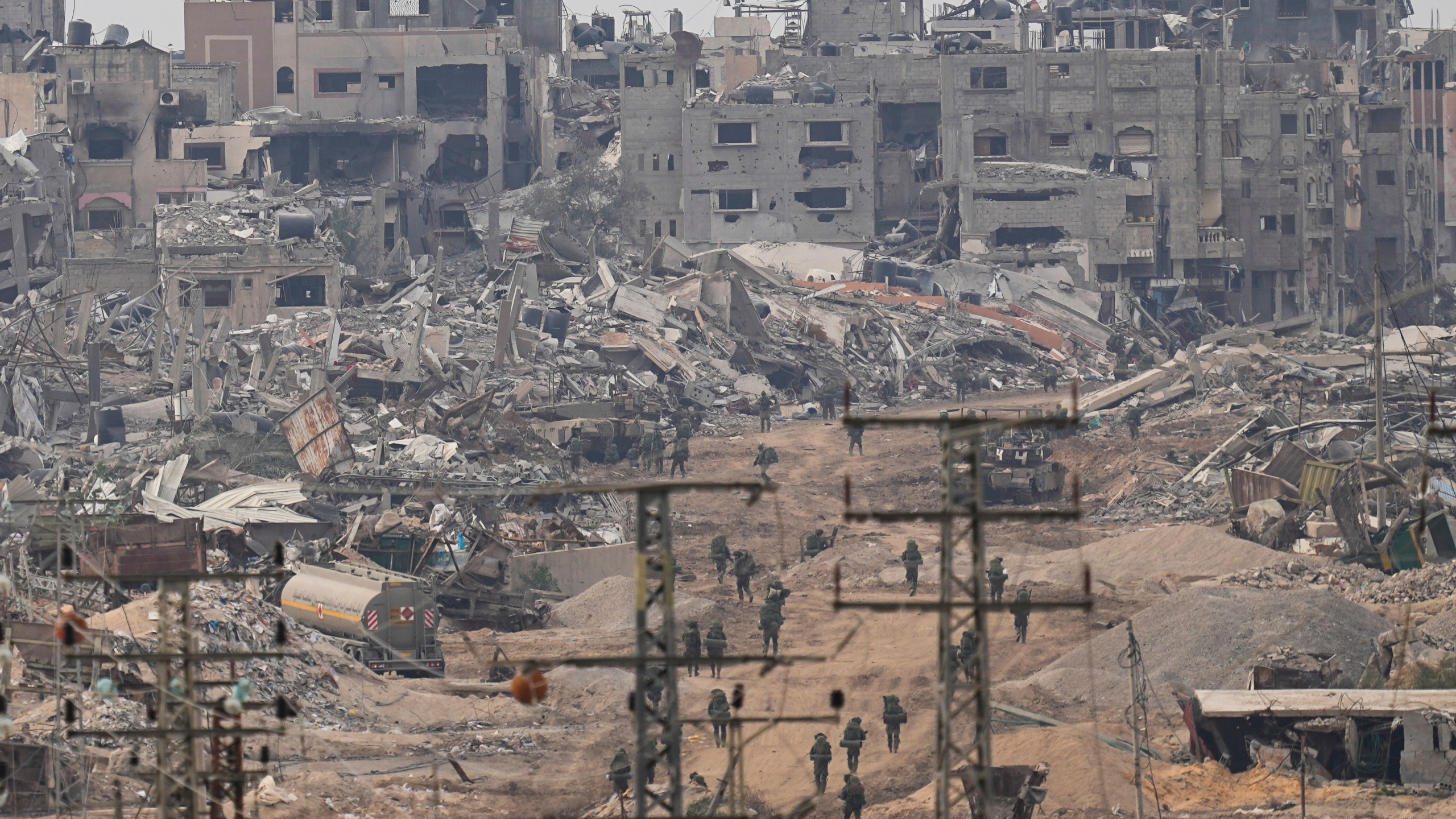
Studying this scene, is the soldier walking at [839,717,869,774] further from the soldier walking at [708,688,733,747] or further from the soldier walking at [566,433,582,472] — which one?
the soldier walking at [566,433,582,472]

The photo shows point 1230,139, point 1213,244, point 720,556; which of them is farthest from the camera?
point 1230,139

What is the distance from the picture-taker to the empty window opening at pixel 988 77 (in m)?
72.6

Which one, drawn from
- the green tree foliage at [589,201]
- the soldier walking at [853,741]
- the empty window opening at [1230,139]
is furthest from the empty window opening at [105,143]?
the soldier walking at [853,741]

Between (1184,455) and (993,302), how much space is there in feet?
69.3

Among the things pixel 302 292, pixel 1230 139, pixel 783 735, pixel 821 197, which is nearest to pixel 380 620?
pixel 783 735

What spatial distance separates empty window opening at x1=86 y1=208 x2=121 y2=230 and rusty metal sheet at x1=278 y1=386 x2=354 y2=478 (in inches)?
1168

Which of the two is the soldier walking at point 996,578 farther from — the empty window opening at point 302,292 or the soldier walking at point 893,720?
the empty window opening at point 302,292

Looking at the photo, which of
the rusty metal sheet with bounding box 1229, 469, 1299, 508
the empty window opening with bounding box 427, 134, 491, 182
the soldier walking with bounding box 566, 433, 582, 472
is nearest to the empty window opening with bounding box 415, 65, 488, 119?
the empty window opening with bounding box 427, 134, 491, 182

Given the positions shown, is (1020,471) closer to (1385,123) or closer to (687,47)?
(687,47)

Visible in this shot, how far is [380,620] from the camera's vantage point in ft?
91.8

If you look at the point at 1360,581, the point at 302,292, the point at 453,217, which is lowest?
the point at 1360,581

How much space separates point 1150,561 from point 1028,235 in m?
35.7

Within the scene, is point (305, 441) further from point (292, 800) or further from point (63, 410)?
point (292, 800)

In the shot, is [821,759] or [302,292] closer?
[821,759]
